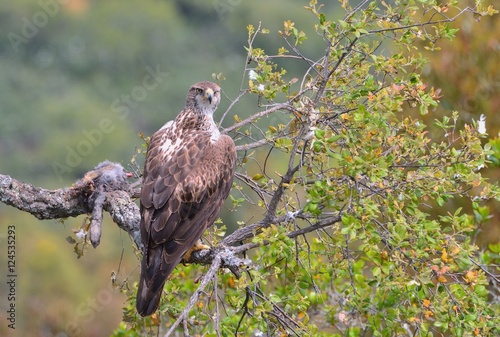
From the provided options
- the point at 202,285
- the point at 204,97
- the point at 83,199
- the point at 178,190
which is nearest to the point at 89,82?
the point at 204,97

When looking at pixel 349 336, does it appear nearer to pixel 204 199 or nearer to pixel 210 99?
pixel 204 199

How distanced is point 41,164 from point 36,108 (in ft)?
27.2

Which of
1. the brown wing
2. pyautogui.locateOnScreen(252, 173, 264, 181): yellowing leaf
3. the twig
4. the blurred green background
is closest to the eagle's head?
the brown wing

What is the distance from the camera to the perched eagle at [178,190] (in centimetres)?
611

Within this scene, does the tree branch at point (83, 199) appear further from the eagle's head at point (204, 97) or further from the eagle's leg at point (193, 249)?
the eagle's head at point (204, 97)

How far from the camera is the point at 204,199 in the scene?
21.2ft

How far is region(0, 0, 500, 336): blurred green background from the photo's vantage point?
35.2 metres

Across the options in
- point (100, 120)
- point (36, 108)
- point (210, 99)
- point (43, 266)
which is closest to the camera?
point (210, 99)

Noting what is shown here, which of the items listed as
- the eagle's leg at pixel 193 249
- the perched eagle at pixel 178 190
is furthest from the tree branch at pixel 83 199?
the eagle's leg at pixel 193 249

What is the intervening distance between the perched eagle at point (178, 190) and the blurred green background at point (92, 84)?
18.7 meters

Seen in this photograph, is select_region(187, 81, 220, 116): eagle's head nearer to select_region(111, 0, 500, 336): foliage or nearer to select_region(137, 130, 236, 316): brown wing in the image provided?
select_region(137, 130, 236, 316): brown wing

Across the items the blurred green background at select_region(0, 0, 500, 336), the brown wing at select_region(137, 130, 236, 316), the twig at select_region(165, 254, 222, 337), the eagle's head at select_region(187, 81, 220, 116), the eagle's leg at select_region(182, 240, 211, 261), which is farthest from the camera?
the blurred green background at select_region(0, 0, 500, 336)

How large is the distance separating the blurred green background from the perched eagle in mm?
18749

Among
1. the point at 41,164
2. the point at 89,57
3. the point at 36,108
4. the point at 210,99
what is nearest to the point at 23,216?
the point at 41,164
